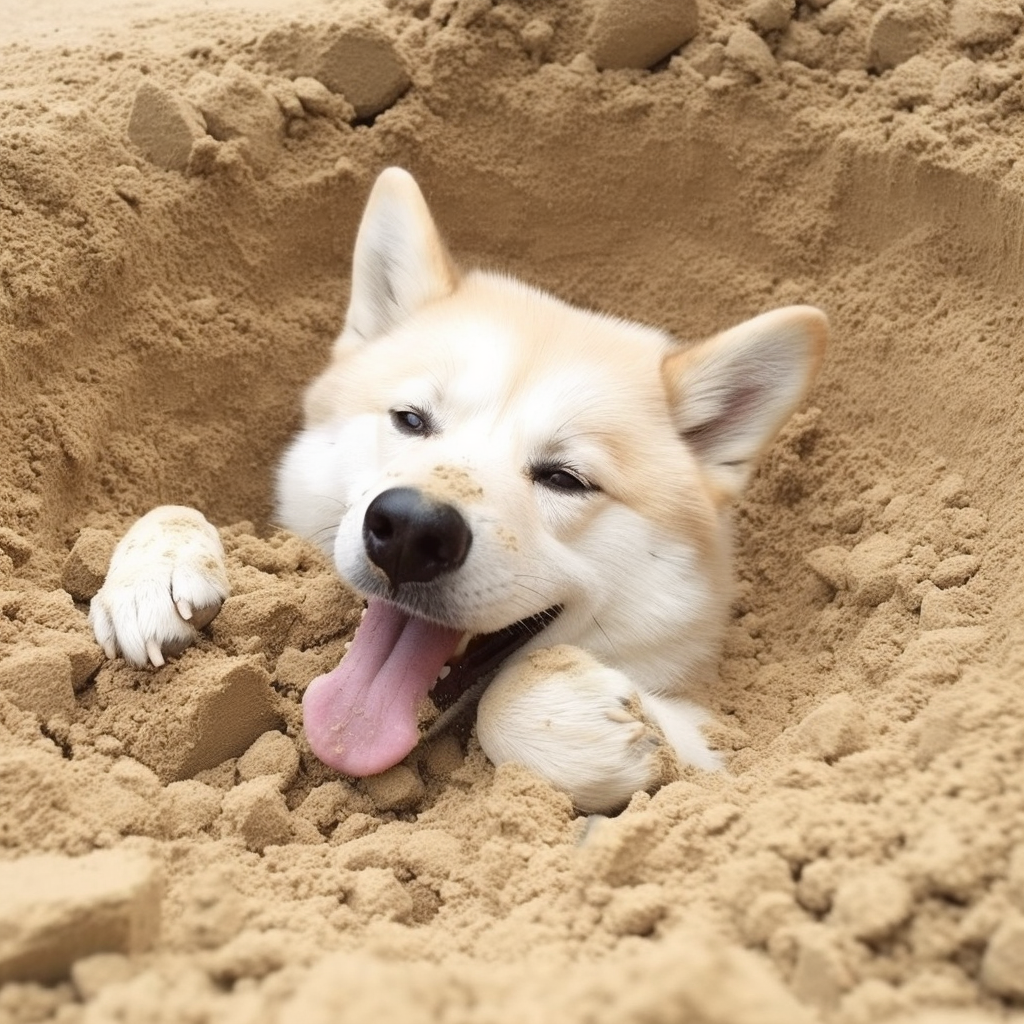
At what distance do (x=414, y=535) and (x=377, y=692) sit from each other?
456 mm

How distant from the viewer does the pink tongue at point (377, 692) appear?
253cm

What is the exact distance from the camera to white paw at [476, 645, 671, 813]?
239cm

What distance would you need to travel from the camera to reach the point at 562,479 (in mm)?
2869

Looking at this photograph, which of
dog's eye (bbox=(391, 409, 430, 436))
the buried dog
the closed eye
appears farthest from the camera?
dog's eye (bbox=(391, 409, 430, 436))

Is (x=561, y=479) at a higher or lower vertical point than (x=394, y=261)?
lower

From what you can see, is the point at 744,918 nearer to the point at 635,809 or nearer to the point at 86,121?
the point at 635,809

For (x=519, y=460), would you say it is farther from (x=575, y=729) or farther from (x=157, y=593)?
(x=157, y=593)

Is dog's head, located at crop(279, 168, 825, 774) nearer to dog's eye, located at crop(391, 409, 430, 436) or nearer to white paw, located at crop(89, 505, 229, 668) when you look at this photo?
dog's eye, located at crop(391, 409, 430, 436)

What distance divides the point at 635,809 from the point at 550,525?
85 cm

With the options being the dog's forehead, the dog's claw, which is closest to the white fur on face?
the dog's forehead

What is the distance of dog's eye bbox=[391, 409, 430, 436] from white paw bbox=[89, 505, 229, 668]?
2.04 ft

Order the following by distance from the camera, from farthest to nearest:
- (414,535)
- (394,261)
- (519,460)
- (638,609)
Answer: (394,261) → (638,609) → (519,460) → (414,535)

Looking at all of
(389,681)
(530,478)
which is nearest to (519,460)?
(530,478)

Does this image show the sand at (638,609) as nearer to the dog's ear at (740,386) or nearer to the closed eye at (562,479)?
the dog's ear at (740,386)
